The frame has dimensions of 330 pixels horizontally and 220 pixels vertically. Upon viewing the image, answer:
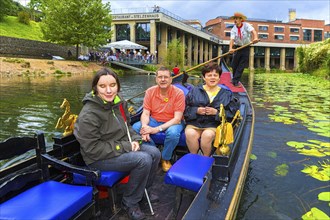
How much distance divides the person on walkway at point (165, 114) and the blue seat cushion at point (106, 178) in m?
0.97

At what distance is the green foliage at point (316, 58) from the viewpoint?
18.8 m

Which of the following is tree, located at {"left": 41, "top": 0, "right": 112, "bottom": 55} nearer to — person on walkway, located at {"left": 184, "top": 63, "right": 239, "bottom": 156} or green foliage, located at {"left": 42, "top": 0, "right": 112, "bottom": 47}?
green foliage, located at {"left": 42, "top": 0, "right": 112, "bottom": 47}

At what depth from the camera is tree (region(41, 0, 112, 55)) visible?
2550 cm

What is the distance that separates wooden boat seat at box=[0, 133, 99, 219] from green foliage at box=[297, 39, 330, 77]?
17825 mm

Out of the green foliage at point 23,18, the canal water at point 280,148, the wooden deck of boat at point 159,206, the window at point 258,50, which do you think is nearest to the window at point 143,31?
the green foliage at point 23,18

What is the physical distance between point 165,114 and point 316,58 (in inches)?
797

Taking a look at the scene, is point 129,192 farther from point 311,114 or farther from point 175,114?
point 311,114

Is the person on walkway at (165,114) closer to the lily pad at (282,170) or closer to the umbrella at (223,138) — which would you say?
the umbrella at (223,138)

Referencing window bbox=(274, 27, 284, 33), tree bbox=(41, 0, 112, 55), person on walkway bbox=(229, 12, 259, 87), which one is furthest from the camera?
window bbox=(274, 27, 284, 33)

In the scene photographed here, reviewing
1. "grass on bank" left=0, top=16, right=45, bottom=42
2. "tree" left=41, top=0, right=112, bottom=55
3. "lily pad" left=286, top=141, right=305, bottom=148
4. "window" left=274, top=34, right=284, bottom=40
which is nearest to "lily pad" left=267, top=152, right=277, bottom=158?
"lily pad" left=286, top=141, right=305, bottom=148

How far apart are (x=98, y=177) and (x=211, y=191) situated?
32.0 inches

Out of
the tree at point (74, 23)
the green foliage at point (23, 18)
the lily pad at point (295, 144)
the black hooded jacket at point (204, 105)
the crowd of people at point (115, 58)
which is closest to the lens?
the black hooded jacket at point (204, 105)

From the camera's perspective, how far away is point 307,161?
4590 millimetres

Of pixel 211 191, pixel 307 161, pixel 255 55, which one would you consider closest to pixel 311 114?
pixel 307 161
